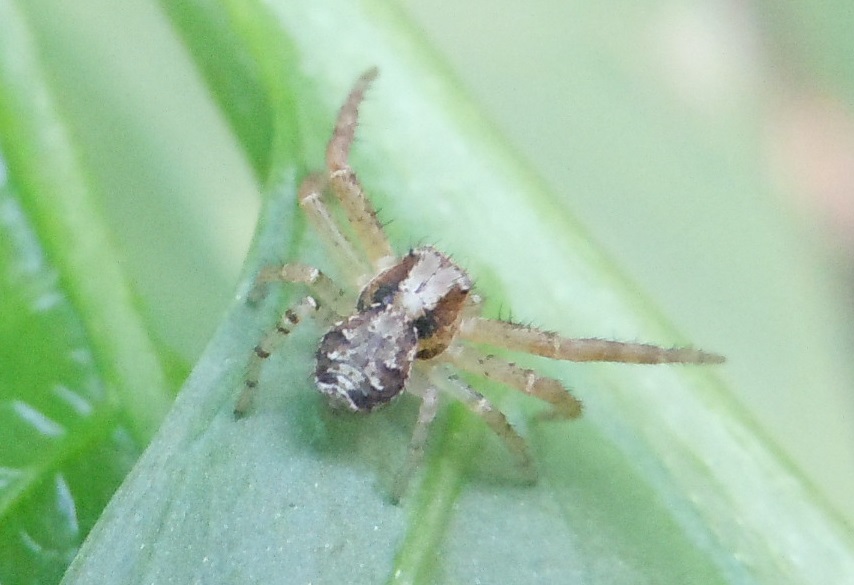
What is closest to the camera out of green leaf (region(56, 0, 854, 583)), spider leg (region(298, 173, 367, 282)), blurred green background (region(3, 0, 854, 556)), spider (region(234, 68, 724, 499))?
green leaf (region(56, 0, 854, 583))

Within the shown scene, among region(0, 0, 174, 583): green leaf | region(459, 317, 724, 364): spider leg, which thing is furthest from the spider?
region(0, 0, 174, 583): green leaf

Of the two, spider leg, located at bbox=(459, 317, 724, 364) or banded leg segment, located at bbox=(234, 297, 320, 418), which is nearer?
banded leg segment, located at bbox=(234, 297, 320, 418)

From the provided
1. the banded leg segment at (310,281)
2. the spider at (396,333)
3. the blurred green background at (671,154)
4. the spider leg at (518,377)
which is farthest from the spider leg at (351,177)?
the blurred green background at (671,154)

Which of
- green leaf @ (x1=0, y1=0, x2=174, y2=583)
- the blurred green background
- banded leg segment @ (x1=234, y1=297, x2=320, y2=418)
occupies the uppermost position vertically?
green leaf @ (x1=0, y1=0, x2=174, y2=583)

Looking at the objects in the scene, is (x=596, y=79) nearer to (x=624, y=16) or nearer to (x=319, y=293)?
(x=624, y=16)

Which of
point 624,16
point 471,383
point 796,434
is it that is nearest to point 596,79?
point 624,16

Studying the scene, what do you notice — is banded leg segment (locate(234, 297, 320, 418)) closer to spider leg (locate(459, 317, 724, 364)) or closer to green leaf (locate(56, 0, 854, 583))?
green leaf (locate(56, 0, 854, 583))

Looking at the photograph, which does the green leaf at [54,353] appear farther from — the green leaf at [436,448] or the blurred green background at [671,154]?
the blurred green background at [671,154]
